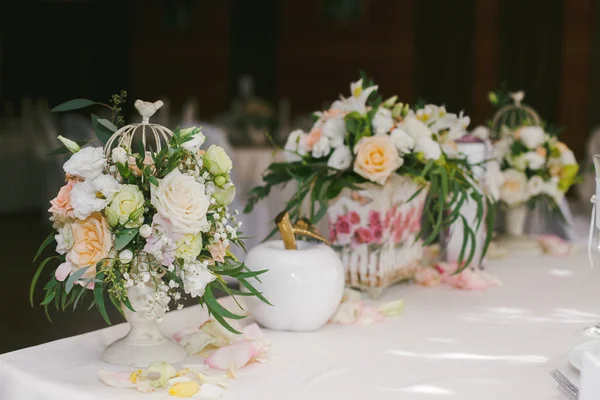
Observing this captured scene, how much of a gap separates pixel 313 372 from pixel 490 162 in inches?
42.6

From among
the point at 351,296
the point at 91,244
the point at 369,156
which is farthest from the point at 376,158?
the point at 91,244

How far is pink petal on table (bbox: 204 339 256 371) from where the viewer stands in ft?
4.62

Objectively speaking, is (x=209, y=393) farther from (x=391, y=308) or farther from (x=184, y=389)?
(x=391, y=308)

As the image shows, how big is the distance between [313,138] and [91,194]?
71 centimetres

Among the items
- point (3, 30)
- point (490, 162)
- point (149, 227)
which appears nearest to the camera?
point (149, 227)

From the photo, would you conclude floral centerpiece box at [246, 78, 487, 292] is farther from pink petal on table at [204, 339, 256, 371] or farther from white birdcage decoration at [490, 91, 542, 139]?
white birdcage decoration at [490, 91, 542, 139]

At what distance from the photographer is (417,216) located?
211 cm

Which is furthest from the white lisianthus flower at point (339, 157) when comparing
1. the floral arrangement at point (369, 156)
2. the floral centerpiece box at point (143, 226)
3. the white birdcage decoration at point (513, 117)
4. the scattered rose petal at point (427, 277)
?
the white birdcage decoration at point (513, 117)

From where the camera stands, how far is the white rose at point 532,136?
8.64 feet

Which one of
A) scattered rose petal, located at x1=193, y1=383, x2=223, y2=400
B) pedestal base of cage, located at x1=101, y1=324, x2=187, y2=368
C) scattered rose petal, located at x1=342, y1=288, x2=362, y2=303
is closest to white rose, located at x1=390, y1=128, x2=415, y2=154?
scattered rose petal, located at x1=342, y1=288, x2=362, y2=303

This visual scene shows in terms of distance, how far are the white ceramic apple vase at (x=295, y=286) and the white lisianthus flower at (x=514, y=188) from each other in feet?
3.75

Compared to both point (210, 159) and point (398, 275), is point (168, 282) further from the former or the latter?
point (398, 275)

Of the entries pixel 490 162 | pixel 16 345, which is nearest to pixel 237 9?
pixel 16 345

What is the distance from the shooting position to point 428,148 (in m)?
1.91
